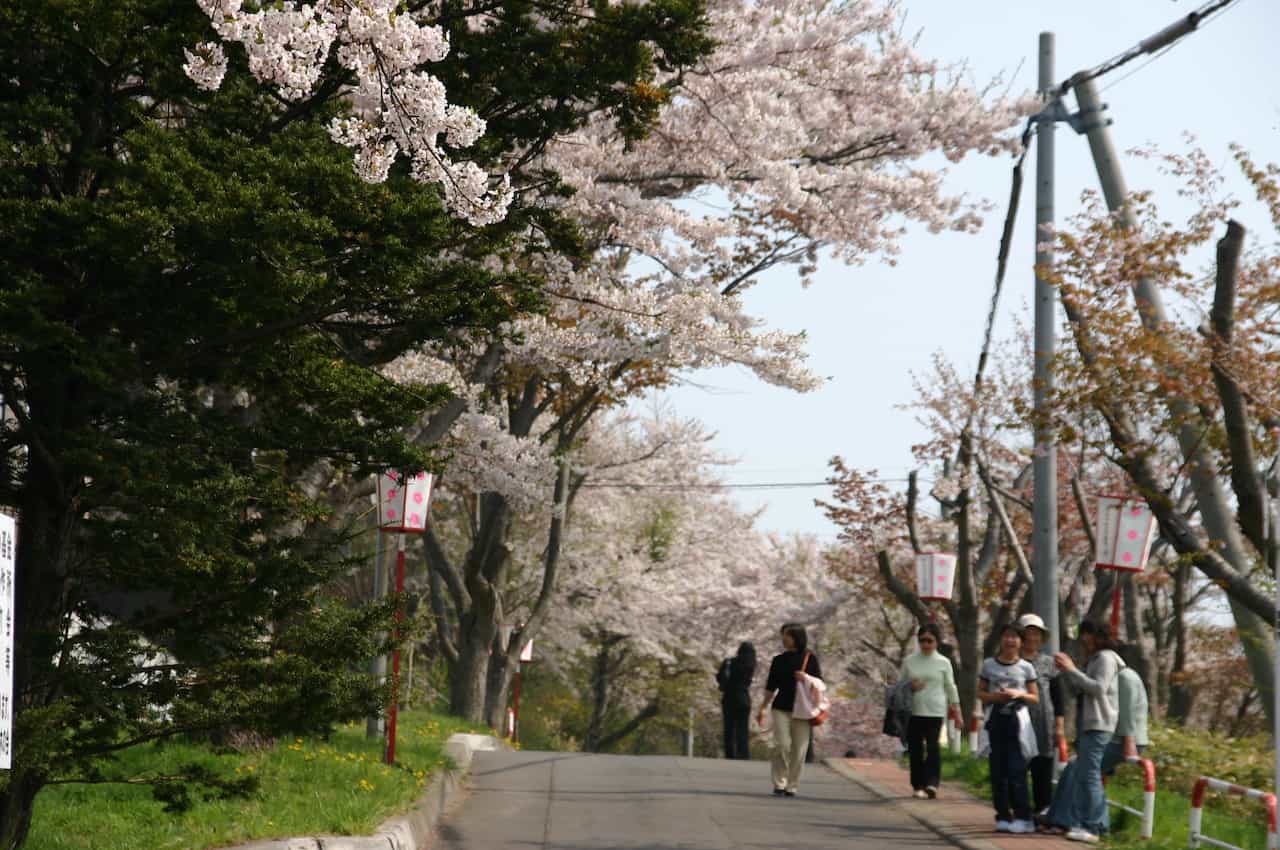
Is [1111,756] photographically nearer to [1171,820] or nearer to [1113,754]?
[1113,754]

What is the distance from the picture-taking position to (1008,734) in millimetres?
11789

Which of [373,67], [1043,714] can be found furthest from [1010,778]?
[373,67]

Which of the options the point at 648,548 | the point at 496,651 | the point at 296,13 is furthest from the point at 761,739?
the point at 296,13

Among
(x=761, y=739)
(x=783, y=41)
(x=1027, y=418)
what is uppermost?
(x=783, y=41)

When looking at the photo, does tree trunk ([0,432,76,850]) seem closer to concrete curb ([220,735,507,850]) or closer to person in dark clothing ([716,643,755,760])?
concrete curb ([220,735,507,850])

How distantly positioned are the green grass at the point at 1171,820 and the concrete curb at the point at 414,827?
484cm

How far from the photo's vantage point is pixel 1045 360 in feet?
47.0

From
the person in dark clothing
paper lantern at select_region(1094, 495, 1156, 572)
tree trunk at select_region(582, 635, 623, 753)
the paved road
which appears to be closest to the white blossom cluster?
the paved road

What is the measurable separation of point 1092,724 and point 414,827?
488 cm

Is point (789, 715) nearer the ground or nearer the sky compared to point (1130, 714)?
nearer the ground

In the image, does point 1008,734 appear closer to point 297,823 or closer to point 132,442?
point 297,823

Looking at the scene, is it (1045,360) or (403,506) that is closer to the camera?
(403,506)

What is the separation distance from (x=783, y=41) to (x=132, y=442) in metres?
10.3

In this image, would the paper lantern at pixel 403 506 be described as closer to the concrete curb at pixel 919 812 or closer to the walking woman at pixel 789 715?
the walking woman at pixel 789 715
